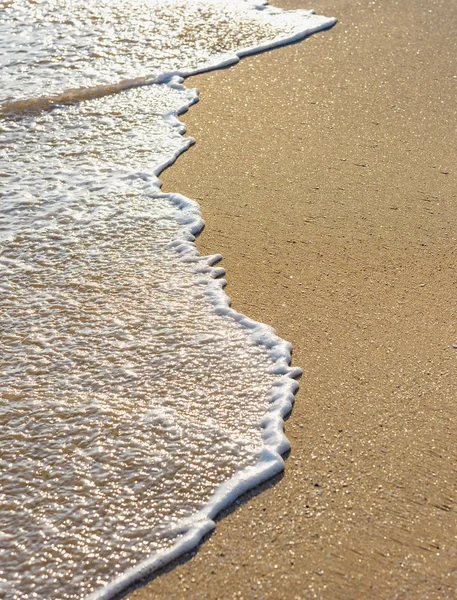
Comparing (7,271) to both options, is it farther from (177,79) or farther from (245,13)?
(245,13)

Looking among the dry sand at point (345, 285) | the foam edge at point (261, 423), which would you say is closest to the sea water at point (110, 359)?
the foam edge at point (261, 423)

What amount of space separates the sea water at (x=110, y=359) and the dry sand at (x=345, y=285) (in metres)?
0.11

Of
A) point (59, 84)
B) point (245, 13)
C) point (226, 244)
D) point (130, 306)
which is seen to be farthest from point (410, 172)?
point (245, 13)

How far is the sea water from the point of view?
2170 mm

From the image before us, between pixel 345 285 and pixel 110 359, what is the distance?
3.15ft

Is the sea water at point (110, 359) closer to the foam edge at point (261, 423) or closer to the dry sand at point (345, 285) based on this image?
the foam edge at point (261, 423)

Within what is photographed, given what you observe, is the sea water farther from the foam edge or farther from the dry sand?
the dry sand

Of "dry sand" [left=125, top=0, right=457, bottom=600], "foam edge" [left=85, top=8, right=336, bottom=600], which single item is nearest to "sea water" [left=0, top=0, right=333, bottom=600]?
"foam edge" [left=85, top=8, right=336, bottom=600]

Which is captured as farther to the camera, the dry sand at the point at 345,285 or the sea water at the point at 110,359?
the sea water at the point at 110,359

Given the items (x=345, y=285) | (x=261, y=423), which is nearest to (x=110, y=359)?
(x=261, y=423)

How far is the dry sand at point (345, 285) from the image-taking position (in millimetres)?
2066

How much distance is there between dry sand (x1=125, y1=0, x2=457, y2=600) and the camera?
2066 mm

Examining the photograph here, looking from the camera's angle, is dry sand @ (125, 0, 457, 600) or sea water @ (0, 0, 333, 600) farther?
sea water @ (0, 0, 333, 600)

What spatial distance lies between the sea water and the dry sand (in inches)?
4.3
